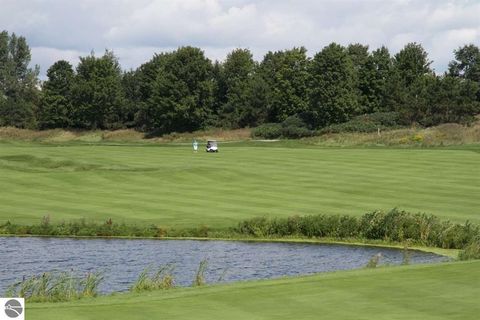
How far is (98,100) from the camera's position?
142375 mm

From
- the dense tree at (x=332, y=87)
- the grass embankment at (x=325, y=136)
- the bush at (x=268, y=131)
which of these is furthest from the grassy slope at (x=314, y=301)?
the dense tree at (x=332, y=87)

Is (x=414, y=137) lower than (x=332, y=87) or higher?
lower

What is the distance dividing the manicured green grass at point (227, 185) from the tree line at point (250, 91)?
4148 centimetres

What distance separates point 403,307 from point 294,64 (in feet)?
400

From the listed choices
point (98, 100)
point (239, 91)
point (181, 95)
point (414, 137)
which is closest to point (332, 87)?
point (239, 91)

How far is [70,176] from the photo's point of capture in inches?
2344

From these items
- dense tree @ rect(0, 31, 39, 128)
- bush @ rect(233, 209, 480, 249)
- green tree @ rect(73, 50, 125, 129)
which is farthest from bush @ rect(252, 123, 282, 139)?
bush @ rect(233, 209, 480, 249)

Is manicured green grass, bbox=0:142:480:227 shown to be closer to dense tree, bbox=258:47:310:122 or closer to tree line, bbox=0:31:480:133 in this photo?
tree line, bbox=0:31:480:133

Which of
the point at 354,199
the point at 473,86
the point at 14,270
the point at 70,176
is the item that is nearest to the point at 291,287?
the point at 14,270

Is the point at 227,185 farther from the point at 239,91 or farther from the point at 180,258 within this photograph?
the point at 239,91

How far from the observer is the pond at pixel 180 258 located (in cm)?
3041

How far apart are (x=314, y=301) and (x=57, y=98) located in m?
132

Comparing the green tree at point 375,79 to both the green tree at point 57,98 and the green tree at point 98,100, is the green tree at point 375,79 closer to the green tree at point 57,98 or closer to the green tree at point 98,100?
the green tree at point 98,100

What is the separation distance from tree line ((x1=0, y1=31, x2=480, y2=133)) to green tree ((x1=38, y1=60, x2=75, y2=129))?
0.56 ft
